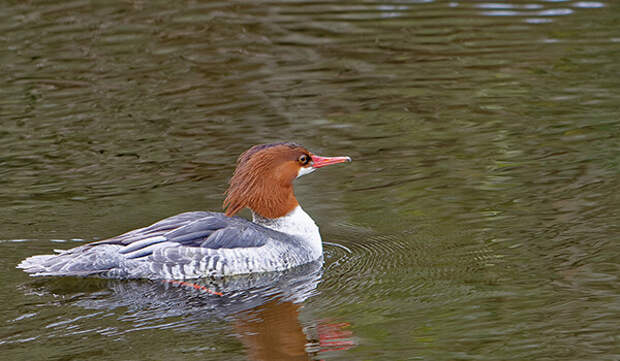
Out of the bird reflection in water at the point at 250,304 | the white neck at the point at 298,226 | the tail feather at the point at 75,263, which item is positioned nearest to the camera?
the bird reflection in water at the point at 250,304

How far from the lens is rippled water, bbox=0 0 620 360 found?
689cm

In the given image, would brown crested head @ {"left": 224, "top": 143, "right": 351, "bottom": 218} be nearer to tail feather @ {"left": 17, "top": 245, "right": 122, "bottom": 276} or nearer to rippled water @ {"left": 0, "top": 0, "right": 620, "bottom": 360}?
rippled water @ {"left": 0, "top": 0, "right": 620, "bottom": 360}

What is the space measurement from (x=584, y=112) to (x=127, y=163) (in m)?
5.16

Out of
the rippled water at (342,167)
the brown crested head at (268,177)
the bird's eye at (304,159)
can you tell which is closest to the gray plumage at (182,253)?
the rippled water at (342,167)

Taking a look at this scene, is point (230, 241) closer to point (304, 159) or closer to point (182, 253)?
point (182, 253)

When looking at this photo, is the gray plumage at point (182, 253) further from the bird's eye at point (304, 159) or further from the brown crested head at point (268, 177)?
the bird's eye at point (304, 159)

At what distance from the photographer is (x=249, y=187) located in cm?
851

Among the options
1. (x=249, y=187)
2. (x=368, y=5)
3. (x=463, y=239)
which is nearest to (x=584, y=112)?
(x=463, y=239)

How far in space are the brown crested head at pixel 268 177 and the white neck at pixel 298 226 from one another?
2.2 inches

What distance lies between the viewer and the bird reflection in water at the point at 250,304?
6742 mm

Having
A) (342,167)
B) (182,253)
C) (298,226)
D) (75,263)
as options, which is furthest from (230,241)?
(342,167)

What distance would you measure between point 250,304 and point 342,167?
335 centimetres

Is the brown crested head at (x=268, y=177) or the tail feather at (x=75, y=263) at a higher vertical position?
the brown crested head at (x=268, y=177)

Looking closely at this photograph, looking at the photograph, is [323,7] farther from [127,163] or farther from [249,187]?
[249,187]
